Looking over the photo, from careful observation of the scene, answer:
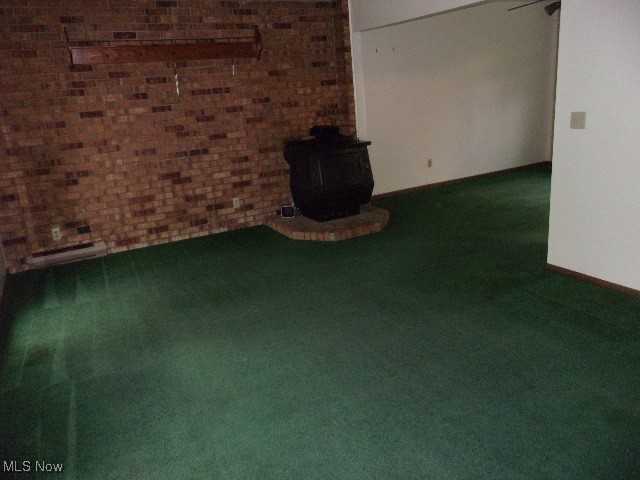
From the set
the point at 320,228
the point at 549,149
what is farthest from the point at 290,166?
the point at 549,149

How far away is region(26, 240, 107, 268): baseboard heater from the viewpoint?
487cm

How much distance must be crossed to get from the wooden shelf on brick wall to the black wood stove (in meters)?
1.21

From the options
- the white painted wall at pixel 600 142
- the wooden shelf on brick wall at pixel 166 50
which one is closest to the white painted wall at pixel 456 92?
the wooden shelf on brick wall at pixel 166 50

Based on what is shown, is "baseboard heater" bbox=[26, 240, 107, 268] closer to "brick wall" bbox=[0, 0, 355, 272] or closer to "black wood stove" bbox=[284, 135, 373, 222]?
"brick wall" bbox=[0, 0, 355, 272]

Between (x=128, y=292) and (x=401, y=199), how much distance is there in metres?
3.85

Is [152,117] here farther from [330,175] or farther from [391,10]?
[391,10]

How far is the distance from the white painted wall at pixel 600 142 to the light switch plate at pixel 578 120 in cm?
3

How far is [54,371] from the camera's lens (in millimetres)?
2928

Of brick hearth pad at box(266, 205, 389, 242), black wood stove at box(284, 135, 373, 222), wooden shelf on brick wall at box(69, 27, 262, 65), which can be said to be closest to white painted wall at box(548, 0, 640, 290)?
brick hearth pad at box(266, 205, 389, 242)

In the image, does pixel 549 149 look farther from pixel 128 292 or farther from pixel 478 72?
pixel 128 292

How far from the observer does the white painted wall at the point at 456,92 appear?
21.1 feet

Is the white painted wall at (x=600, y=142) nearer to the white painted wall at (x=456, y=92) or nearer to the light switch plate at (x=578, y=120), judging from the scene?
the light switch plate at (x=578, y=120)

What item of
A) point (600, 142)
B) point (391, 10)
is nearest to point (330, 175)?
point (391, 10)

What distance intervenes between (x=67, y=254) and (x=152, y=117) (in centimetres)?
170
